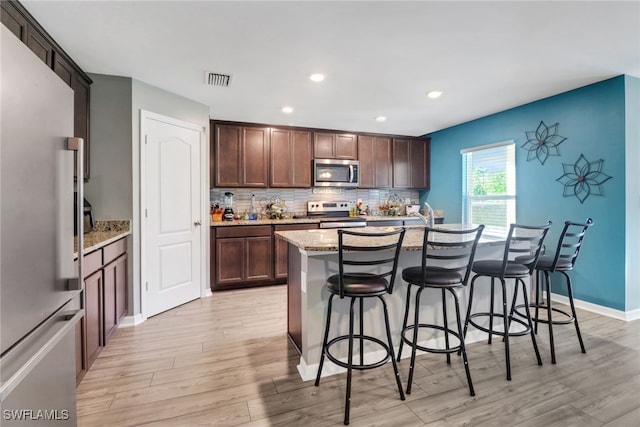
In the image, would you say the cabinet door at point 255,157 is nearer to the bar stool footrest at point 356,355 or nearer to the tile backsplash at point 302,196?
the tile backsplash at point 302,196

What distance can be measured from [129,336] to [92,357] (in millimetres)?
551

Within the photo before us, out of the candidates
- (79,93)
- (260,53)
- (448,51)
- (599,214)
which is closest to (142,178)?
(79,93)

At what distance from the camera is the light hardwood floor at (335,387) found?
1.71 metres

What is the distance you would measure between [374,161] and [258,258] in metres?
2.60

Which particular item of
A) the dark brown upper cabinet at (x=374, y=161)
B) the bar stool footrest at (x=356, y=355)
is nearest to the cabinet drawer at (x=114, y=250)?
the bar stool footrest at (x=356, y=355)

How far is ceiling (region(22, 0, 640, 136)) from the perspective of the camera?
199 centimetres

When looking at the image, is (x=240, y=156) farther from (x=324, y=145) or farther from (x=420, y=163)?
(x=420, y=163)

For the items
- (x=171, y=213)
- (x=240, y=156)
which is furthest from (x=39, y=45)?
(x=240, y=156)

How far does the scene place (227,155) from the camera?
14.7 feet

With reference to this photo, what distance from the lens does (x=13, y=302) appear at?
0.84m

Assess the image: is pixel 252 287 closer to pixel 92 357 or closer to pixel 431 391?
pixel 92 357

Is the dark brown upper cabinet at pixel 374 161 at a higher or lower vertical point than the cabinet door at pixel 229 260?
Result: higher

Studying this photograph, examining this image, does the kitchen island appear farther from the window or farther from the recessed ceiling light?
the window

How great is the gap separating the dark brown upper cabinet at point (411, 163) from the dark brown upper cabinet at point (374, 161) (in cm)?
14
